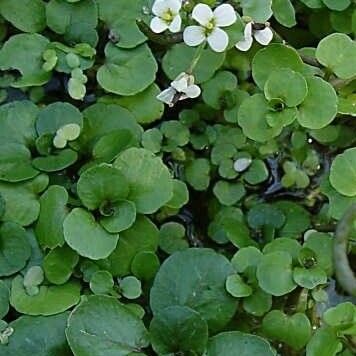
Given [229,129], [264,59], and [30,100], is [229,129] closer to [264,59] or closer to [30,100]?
[264,59]

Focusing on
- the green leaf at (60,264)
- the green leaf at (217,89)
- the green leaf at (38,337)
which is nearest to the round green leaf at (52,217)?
the green leaf at (60,264)

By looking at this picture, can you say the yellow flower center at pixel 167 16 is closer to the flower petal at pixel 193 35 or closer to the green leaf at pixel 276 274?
the flower petal at pixel 193 35

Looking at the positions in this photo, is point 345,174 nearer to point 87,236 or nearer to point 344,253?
point 344,253

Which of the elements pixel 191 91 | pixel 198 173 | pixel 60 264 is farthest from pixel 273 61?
pixel 60 264

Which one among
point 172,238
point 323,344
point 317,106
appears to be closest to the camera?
point 323,344

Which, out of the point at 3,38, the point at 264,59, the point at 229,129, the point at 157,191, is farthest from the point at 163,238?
the point at 3,38
